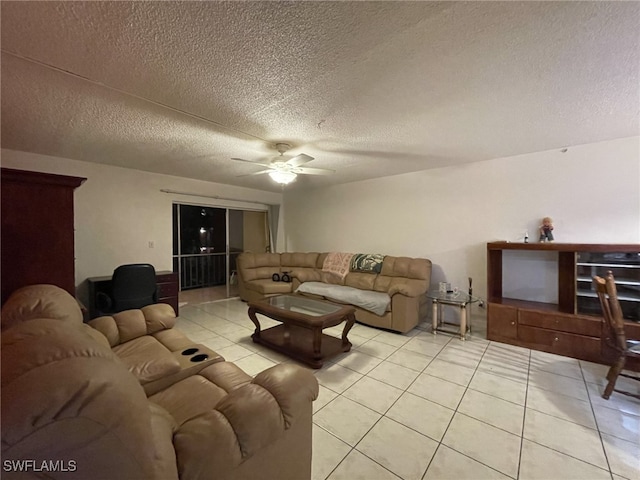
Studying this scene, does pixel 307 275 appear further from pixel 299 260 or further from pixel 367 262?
pixel 367 262

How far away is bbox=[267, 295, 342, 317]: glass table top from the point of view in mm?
3090

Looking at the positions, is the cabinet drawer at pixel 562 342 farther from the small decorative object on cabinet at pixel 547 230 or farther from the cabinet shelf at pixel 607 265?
the small decorative object on cabinet at pixel 547 230

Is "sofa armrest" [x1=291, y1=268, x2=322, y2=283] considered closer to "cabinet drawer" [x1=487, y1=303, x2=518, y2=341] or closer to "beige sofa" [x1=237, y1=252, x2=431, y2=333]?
"beige sofa" [x1=237, y1=252, x2=431, y2=333]

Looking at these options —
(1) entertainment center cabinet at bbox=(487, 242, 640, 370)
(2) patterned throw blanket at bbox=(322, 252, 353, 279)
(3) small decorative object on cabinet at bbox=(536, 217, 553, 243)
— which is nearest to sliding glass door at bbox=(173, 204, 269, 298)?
(2) patterned throw blanket at bbox=(322, 252, 353, 279)

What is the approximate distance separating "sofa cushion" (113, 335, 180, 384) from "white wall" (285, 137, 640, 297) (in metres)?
3.75

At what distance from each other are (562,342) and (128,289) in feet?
A: 17.1

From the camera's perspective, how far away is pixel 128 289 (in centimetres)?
334

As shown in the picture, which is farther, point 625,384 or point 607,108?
point 625,384

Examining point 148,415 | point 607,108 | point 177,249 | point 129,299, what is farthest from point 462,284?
point 177,249

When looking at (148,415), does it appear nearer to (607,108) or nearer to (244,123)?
(244,123)

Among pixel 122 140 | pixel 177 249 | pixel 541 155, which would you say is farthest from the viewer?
pixel 177 249

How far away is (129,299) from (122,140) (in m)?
1.97

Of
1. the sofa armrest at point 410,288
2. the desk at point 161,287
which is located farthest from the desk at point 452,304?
the desk at point 161,287

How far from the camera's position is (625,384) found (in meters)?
2.33
